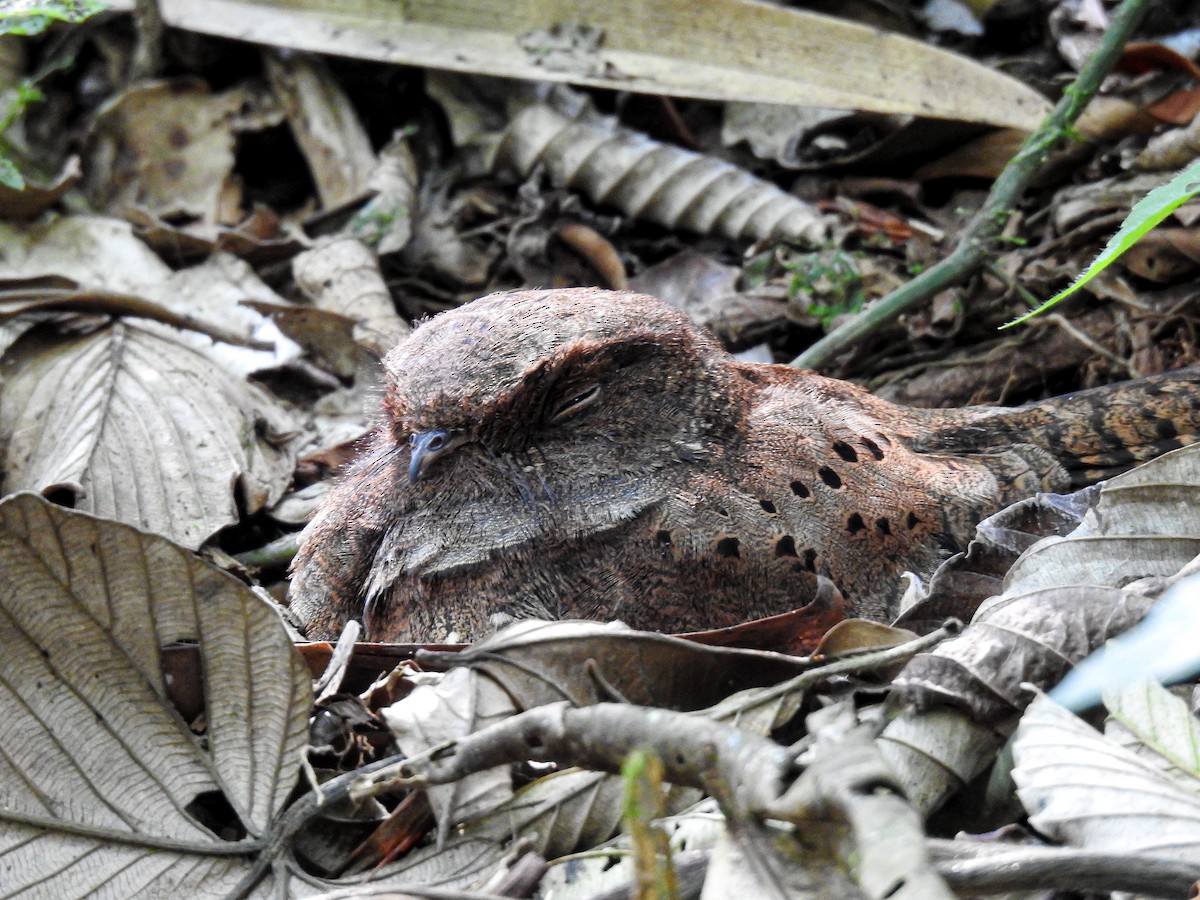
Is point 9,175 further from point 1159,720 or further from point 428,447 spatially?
point 1159,720

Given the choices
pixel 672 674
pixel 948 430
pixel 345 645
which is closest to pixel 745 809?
pixel 672 674

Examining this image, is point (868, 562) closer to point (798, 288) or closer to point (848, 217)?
point (798, 288)

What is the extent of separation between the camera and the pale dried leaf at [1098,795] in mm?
1828

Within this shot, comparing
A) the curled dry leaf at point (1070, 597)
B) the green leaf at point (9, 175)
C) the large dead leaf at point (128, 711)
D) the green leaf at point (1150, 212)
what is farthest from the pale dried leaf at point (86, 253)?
the green leaf at point (1150, 212)

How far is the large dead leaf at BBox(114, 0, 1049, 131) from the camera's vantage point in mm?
4930

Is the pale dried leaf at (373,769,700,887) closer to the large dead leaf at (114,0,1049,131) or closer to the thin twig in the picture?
the thin twig

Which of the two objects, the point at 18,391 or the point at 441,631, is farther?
the point at 18,391

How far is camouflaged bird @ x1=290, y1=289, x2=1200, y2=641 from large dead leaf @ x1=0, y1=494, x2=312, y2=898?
600 mm

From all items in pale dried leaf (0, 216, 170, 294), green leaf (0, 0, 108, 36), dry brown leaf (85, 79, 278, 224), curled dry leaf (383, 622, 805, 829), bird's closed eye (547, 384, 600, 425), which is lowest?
pale dried leaf (0, 216, 170, 294)

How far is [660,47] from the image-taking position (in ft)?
17.3

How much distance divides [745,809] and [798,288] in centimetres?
300

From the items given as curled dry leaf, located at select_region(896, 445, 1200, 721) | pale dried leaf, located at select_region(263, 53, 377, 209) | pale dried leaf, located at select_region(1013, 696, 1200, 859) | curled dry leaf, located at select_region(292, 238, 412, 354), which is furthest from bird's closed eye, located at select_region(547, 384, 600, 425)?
pale dried leaf, located at select_region(263, 53, 377, 209)

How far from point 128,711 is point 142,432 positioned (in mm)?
1687

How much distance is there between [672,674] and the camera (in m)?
2.32
